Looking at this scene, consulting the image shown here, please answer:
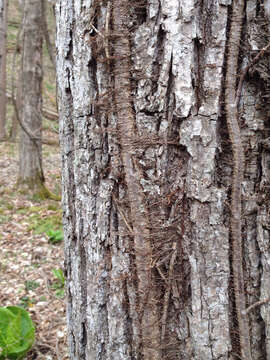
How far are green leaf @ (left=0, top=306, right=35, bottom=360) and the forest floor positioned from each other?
22 cm

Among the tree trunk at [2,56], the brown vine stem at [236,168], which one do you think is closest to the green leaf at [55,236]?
the brown vine stem at [236,168]

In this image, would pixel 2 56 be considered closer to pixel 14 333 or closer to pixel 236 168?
pixel 14 333

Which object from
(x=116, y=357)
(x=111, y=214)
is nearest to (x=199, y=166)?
(x=111, y=214)

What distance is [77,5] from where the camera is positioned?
1132mm

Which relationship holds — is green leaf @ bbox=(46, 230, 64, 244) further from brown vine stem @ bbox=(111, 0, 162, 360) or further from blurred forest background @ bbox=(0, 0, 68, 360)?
brown vine stem @ bbox=(111, 0, 162, 360)

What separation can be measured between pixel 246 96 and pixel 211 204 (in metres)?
0.38

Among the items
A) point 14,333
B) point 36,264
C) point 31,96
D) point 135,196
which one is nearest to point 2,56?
point 31,96

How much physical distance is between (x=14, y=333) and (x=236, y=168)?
1.97 meters

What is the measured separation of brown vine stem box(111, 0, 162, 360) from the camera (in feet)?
3.57

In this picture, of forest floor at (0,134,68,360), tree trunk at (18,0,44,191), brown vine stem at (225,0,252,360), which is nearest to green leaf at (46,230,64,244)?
forest floor at (0,134,68,360)

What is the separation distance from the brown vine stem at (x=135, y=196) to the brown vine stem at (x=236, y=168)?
0.29m

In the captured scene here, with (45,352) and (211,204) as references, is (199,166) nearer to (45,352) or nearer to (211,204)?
(211,204)

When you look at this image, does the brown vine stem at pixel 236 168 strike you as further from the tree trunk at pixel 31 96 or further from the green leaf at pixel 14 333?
the tree trunk at pixel 31 96

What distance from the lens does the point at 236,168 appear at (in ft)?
3.55
